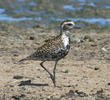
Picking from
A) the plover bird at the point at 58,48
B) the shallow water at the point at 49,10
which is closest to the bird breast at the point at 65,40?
the plover bird at the point at 58,48

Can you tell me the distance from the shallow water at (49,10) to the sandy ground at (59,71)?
3.51 metres

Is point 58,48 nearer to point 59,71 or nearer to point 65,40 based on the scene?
point 65,40

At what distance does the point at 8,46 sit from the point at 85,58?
3.13 meters

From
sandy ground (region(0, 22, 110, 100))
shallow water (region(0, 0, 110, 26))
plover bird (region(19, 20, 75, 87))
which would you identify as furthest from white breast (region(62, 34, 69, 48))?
shallow water (region(0, 0, 110, 26))

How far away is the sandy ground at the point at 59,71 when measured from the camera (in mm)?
12452

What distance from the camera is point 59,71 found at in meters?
15.2

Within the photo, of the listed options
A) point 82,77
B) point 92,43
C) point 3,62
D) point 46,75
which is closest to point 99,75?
point 82,77

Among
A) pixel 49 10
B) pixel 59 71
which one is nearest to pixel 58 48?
pixel 59 71

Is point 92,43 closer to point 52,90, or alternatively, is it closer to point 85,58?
point 85,58

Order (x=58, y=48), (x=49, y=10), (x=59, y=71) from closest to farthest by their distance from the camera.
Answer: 1. (x=58, y=48)
2. (x=59, y=71)
3. (x=49, y=10)

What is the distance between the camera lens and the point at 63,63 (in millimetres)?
16219

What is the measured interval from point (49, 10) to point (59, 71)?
11.8 metres

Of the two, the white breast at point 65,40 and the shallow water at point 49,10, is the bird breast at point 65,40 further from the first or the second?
the shallow water at point 49,10

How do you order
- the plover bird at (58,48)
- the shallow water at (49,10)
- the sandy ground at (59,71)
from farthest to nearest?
the shallow water at (49,10), the plover bird at (58,48), the sandy ground at (59,71)
